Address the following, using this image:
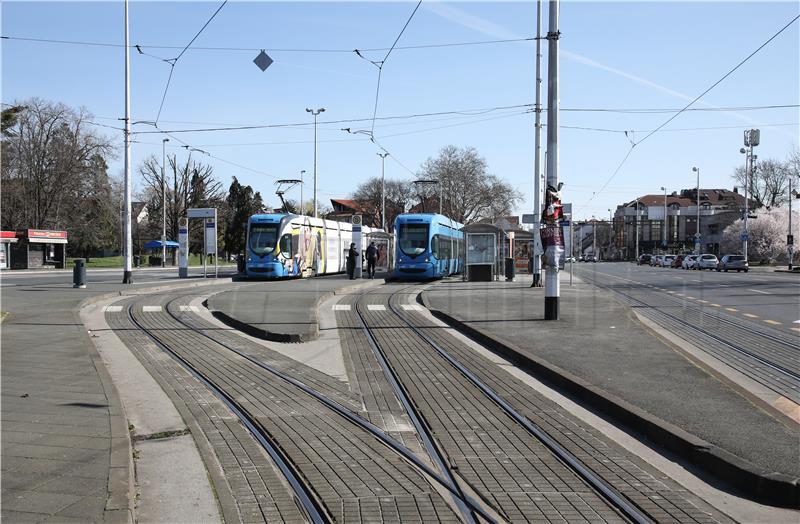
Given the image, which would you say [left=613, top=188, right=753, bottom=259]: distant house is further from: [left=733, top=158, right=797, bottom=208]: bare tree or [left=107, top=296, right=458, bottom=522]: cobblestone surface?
[left=107, top=296, right=458, bottom=522]: cobblestone surface

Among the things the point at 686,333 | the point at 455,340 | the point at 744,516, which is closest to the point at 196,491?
the point at 744,516

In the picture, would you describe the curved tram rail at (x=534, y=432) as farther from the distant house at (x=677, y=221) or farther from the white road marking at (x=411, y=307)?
the distant house at (x=677, y=221)

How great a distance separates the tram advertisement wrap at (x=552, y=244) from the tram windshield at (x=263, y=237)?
1992 centimetres

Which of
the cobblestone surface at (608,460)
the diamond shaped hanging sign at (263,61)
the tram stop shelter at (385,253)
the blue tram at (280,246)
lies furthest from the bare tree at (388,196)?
the cobblestone surface at (608,460)

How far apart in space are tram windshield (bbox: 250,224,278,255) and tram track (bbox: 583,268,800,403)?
18923 millimetres

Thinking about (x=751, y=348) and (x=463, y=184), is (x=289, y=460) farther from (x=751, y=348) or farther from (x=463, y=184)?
(x=463, y=184)

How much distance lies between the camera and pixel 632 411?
289 inches

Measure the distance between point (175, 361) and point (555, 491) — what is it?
299 inches

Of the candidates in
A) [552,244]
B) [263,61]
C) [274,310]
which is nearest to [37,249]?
[263,61]

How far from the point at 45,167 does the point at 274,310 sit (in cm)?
5259

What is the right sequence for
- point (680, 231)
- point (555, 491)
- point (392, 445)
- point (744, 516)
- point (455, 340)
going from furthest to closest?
point (680, 231) < point (455, 340) < point (392, 445) < point (555, 491) < point (744, 516)

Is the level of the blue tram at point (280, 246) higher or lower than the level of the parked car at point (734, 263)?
higher

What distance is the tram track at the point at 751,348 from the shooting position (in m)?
9.77

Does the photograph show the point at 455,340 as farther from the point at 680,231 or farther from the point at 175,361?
the point at 680,231
